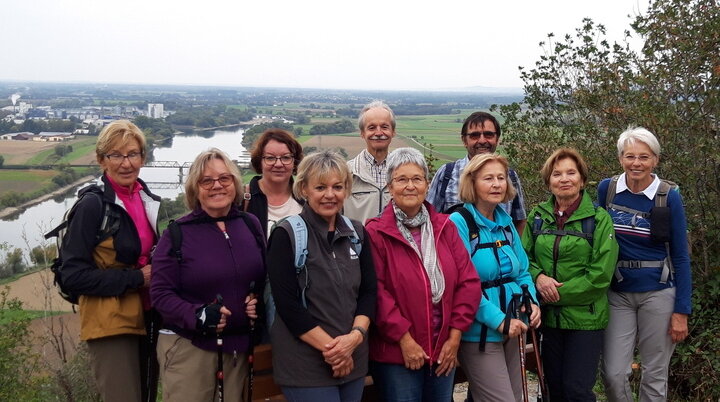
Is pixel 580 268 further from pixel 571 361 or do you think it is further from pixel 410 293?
pixel 410 293

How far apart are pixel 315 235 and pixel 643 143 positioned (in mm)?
2339

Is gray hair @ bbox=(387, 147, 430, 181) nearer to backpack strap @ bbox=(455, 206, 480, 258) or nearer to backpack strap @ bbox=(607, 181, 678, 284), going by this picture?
backpack strap @ bbox=(455, 206, 480, 258)

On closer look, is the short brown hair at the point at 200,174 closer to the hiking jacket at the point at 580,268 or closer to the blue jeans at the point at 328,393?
the blue jeans at the point at 328,393

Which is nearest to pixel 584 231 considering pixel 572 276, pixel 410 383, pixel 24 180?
pixel 572 276

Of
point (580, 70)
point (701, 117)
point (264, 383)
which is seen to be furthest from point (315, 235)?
point (580, 70)

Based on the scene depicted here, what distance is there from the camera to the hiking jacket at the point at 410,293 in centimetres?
312

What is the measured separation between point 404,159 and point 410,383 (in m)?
1.23

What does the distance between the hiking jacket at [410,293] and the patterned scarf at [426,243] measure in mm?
26

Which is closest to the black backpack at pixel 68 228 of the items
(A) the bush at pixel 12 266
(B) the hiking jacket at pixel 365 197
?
(B) the hiking jacket at pixel 365 197

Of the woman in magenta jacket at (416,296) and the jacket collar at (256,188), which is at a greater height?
the jacket collar at (256,188)

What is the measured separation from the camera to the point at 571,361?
3.73 m

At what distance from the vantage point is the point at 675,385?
19.0 feet

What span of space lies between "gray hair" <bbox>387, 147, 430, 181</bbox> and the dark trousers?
145 cm

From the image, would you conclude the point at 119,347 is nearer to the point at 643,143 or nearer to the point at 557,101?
the point at 643,143
